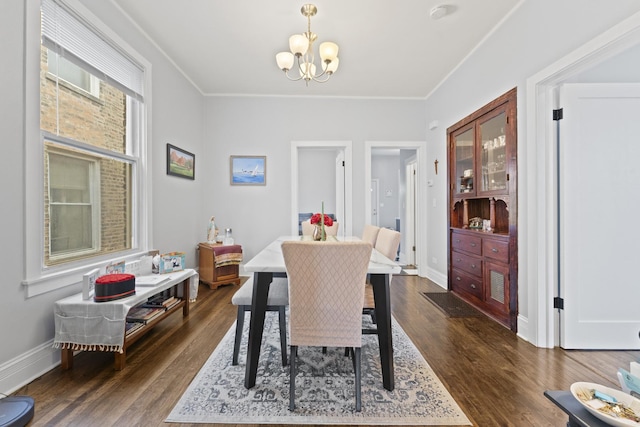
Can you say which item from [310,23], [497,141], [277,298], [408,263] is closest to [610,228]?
[497,141]

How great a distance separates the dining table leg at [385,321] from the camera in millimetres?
1665

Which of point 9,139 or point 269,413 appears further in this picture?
point 9,139

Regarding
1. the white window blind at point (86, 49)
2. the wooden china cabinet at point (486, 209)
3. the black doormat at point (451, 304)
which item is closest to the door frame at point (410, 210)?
the wooden china cabinet at point (486, 209)

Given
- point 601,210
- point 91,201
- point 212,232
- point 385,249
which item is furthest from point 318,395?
point 212,232

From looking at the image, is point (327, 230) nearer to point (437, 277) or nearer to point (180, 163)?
point (437, 277)

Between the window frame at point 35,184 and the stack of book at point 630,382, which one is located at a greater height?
the window frame at point 35,184

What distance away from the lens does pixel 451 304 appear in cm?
319

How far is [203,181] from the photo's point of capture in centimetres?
440

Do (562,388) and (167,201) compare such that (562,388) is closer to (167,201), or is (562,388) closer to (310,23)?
(310,23)

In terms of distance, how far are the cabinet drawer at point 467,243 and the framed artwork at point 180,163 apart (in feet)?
11.7

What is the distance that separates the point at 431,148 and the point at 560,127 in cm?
218

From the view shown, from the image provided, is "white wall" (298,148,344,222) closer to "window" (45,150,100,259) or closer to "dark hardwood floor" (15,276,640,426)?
"dark hardwood floor" (15,276,640,426)

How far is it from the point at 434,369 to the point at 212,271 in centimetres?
290

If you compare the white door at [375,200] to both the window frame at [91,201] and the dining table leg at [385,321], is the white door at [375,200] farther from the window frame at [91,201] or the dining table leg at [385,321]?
the window frame at [91,201]
